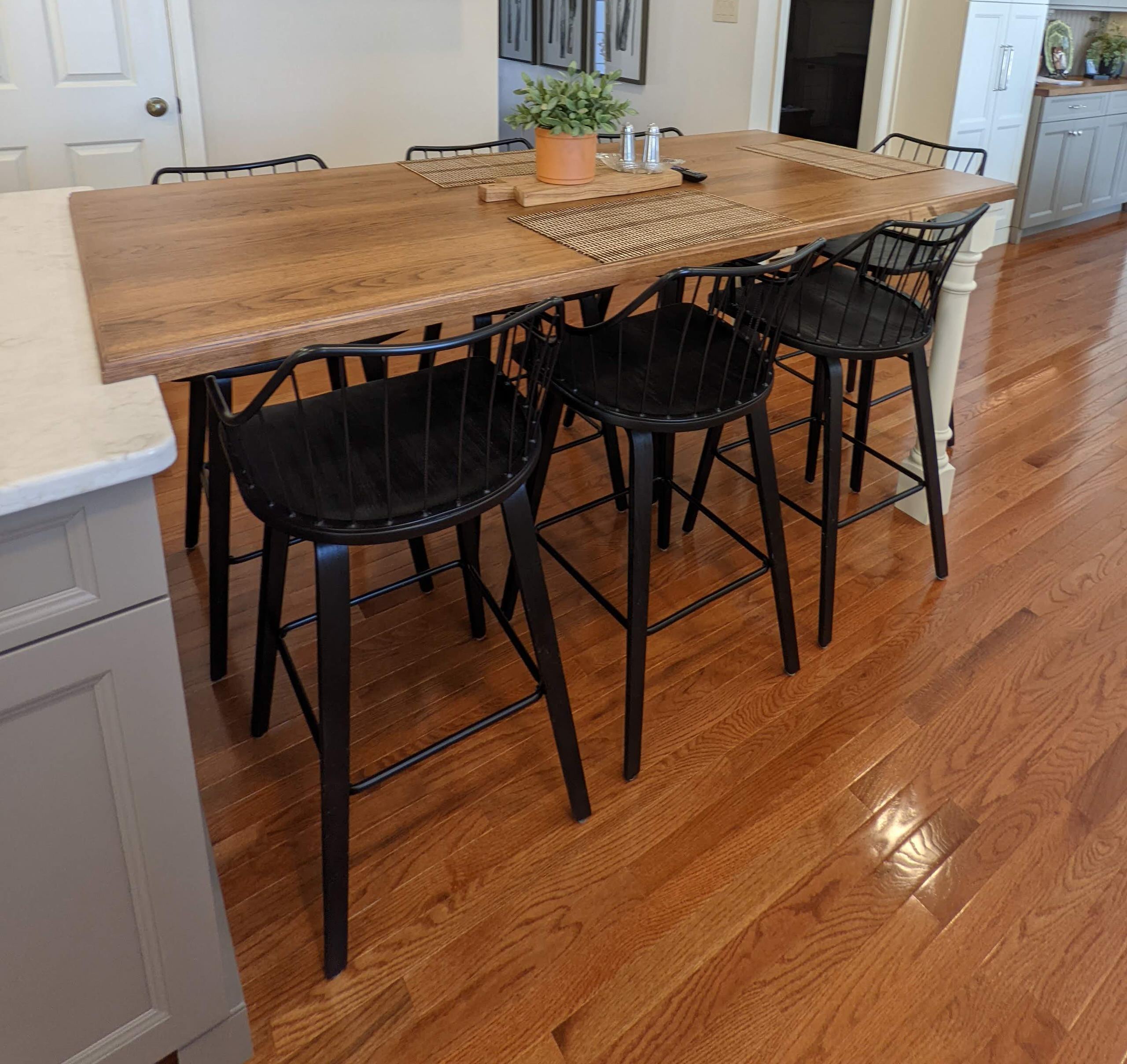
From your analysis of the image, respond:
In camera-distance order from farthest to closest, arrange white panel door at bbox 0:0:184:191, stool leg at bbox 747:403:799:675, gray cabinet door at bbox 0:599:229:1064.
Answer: white panel door at bbox 0:0:184:191 < stool leg at bbox 747:403:799:675 < gray cabinet door at bbox 0:599:229:1064

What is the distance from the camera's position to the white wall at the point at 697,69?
4460 millimetres

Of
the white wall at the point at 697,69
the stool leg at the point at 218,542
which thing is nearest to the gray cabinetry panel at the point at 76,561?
the stool leg at the point at 218,542

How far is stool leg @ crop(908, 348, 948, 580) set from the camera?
2066mm

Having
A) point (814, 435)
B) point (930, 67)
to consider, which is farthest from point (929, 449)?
point (930, 67)

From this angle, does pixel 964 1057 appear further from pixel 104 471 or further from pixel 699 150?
pixel 699 150

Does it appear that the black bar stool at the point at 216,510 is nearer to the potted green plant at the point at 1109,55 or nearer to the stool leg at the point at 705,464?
the stool leg at the point at 705,464

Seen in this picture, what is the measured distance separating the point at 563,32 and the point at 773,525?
15.8 ft

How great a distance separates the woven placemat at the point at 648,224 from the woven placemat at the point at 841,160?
524mm

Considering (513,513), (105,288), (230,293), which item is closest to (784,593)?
(513,513)

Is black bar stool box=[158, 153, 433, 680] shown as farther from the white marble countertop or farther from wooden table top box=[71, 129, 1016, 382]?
the white marble countertop

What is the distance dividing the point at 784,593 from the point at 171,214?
1432mm

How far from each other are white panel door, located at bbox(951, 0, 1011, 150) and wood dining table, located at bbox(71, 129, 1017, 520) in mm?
2747

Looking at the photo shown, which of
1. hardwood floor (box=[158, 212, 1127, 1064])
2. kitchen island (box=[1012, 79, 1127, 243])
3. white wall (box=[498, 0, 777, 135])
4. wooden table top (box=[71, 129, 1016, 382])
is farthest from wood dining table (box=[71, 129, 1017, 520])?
kitchen island (box=[1012, 79, 1127, 243])

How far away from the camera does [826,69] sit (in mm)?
4988
